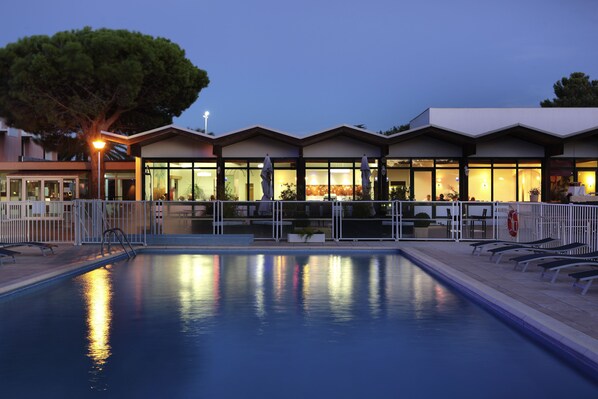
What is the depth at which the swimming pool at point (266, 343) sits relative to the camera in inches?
215

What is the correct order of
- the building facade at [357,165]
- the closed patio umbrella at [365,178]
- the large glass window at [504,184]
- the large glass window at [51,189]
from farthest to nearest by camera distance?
the large glass window at [51,189] → the large glass window at [504,184] → the building facade at [357,165] → the closed patio umbrella at [365,178]

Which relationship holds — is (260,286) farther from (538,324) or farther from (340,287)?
(538,324)

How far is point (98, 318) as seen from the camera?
8.25 metres

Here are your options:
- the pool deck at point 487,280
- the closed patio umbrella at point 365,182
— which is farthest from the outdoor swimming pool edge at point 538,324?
the closed patio umbrella at point 365,182

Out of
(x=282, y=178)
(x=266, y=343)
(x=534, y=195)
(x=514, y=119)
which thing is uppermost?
(x=514, y=119)

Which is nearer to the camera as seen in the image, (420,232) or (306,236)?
(306,236)

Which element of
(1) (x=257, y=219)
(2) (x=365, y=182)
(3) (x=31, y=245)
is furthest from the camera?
(2) (x=365, y=182)

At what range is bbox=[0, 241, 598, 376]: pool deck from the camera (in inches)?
261

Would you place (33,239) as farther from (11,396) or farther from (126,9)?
(126,9)

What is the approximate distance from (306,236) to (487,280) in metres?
8.02

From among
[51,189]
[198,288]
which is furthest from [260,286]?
[51,189]

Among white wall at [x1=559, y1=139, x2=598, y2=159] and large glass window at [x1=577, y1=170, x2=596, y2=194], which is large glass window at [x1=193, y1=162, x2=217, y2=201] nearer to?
white wall at [x1=559, y1=139, x2=598, y2=159]

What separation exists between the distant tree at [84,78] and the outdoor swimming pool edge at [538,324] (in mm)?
19429

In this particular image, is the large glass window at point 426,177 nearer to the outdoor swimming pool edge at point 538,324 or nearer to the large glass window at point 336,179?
the large glass window at point 336,179
